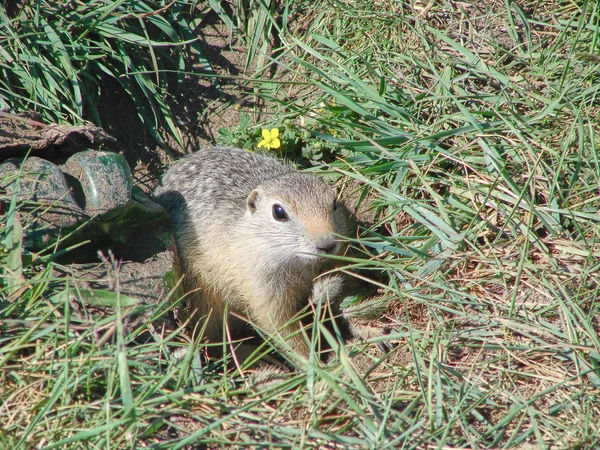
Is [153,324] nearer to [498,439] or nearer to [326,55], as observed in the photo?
[498,439]

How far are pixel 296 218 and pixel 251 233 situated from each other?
1.50ft

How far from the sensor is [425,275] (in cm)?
427

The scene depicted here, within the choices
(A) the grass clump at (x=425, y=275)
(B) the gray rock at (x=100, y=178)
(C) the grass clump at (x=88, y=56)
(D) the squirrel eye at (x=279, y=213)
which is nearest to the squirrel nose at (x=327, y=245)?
(A) the grass clump at (x=425, y=275)

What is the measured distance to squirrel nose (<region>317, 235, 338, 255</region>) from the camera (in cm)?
432

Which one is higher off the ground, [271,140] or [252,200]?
[271,140]

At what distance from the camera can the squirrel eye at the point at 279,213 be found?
4707 millimetres

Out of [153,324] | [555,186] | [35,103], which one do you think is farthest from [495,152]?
[35,103]

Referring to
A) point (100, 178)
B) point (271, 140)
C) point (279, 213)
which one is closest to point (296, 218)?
point (279, 213)

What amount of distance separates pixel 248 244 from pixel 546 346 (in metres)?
2.36

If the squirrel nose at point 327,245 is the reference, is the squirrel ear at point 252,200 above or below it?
above

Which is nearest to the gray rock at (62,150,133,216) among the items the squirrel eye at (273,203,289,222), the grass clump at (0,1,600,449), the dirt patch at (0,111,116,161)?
the dirt patch at (0,111,116,161)

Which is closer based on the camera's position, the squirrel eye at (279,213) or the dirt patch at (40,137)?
the dirt patch at (40,137)

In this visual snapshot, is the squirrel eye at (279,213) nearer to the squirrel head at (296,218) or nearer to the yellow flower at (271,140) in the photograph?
the squirrel head at (296,218)

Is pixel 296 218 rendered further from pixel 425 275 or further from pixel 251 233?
pixel 425 275
